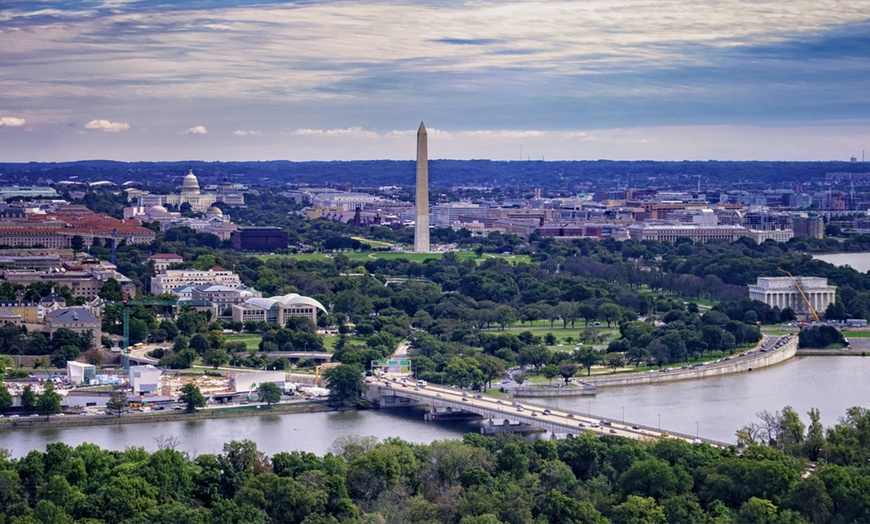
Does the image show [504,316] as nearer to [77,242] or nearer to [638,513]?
[638,513]

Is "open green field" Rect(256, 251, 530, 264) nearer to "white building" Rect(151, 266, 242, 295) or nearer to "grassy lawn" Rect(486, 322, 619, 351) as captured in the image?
"white building" Rect(151, 266, 242, 295)

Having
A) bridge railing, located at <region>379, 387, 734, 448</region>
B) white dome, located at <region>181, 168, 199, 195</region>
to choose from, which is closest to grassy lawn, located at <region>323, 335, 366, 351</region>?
bridge railing, located at <region>379, 387, 734, 448</region>

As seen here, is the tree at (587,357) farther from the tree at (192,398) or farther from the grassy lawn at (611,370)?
the tree at (192,398)

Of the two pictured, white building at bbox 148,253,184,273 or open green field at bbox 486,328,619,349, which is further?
white building at bbox 148,253,184,273

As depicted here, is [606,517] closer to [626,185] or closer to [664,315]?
[664,315]

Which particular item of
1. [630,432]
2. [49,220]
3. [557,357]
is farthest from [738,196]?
[630,432]

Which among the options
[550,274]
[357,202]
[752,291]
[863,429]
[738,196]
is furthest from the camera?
[738,196]
